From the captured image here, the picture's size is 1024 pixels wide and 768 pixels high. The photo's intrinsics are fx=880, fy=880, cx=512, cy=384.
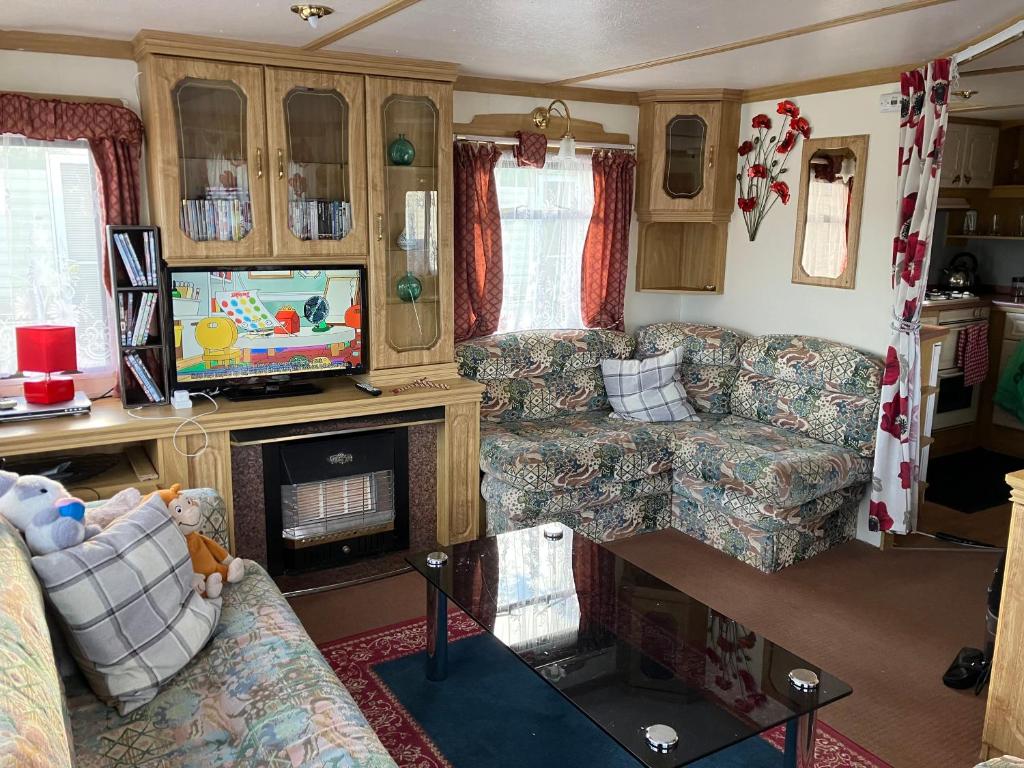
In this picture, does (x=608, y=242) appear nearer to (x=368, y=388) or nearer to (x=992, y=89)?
(x=368, y=388)

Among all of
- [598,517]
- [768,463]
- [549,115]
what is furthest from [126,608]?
[549,115]

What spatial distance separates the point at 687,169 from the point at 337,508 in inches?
101

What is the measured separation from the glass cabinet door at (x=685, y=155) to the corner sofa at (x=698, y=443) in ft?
2.58

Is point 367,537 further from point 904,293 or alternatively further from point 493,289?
point 904,293

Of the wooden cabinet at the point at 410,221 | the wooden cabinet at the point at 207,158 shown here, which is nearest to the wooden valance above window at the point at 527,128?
the wooden cabinet at the point at 410,221

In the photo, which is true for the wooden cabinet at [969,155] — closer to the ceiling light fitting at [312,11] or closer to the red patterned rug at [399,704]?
the red patterned rug at [399,704]

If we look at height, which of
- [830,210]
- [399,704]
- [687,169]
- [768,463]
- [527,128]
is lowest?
[399,704]

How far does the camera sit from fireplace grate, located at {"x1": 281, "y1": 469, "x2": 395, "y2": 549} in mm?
3545

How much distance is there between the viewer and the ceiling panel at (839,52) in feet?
9.24

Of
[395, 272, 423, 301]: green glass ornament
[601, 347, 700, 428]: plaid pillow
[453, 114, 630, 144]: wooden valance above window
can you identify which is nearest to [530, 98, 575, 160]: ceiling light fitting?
[453, 114, 630, 144]: wooden valance above window

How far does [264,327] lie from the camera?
12.0 ft

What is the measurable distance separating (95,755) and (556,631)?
119 cm

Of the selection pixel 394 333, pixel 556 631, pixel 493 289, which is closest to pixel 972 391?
pixel 493 289

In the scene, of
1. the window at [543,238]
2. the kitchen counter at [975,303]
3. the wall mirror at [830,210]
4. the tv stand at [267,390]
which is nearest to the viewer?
the tv stand at [267,390]
